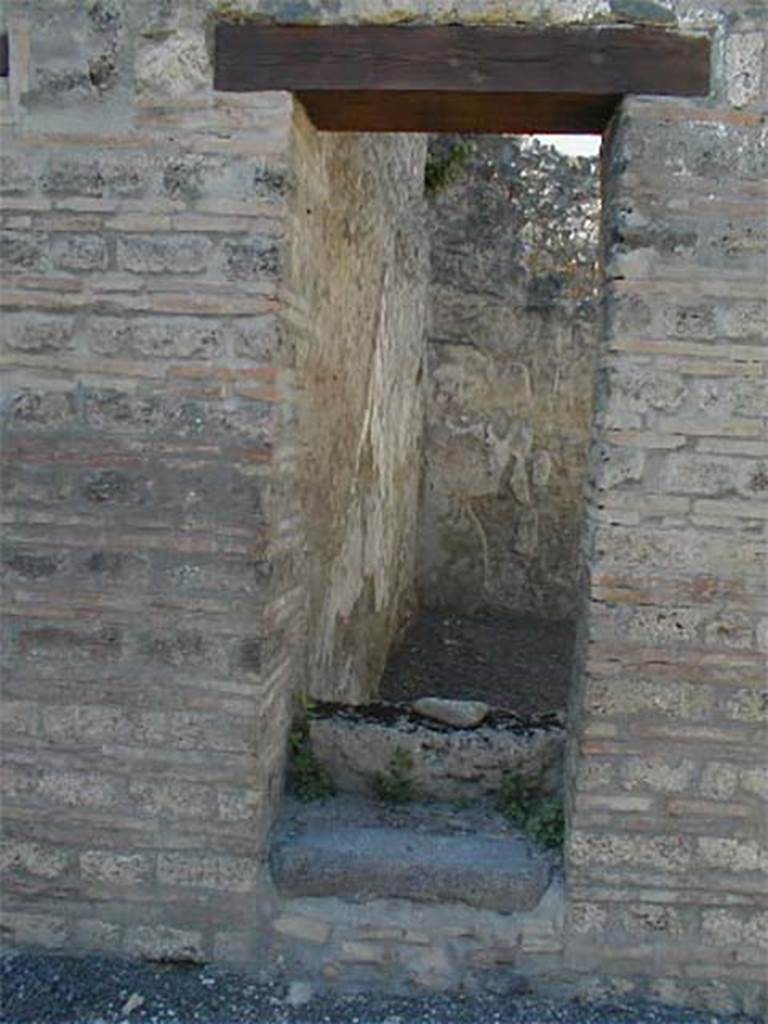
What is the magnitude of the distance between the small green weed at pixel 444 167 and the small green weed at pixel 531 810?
192 inches

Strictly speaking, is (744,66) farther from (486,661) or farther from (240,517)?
(486,661)

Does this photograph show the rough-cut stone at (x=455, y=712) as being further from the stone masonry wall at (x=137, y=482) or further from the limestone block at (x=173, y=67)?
the limestone block at (x=173, y=67)

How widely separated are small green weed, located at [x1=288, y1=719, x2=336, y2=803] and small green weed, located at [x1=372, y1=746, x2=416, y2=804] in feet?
0.62

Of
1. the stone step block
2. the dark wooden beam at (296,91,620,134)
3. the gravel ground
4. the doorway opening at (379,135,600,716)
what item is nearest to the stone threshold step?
the stone step block

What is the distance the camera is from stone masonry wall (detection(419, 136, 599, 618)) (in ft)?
28.1

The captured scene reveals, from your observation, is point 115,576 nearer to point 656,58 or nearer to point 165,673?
point 165,673

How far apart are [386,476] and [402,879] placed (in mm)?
3658

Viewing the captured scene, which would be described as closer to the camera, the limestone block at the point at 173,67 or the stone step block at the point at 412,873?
the limestone block at the point at 173,67

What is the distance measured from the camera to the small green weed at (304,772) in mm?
3693

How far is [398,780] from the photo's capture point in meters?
3.70

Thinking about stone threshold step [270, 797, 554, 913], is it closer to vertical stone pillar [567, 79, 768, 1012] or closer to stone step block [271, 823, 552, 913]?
stone step block [271, 823, 552, 913]

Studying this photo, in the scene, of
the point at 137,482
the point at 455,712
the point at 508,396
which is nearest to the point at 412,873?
the point at 455,712

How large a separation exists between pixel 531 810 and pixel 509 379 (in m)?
5.74

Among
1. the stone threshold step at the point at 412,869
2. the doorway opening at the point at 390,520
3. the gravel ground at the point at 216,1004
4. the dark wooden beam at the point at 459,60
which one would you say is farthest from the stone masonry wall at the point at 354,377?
the gravel ground at the point at 216,1004
